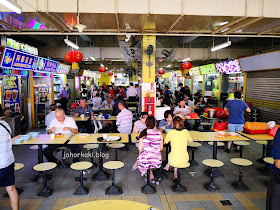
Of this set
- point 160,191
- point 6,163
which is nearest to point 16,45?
point 6,163

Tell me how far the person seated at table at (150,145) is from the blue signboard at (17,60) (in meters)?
5.66

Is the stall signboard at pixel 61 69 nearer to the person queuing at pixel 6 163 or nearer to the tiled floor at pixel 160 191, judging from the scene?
the tiled floor at pixel 160 191

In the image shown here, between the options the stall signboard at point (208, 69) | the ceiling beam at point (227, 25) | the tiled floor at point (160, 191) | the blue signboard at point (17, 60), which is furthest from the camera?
the stall signboard at point (208, 69)

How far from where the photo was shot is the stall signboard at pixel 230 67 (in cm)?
1130

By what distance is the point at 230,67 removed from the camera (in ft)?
39.0

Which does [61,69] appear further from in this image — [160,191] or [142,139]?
[160,191]

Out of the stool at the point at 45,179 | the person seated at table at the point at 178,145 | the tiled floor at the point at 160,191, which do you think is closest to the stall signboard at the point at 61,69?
the tiled floor at the point at 160,191

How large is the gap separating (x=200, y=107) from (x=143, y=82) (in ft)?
13.7

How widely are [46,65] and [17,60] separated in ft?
9.62

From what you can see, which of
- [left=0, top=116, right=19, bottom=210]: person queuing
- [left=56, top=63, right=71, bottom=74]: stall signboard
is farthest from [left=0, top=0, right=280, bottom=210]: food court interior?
[left=56, top=63, right=71, bottom=74]: stall signboard

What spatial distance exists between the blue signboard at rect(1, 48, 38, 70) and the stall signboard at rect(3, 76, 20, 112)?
866 mm

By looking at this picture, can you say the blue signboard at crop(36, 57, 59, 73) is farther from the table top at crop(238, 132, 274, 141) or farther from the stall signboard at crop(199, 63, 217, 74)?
the stall signboard at crop(199, 63, 217, 74)

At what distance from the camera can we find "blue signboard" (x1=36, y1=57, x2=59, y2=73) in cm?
1004

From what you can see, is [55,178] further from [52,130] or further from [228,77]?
[228,77]
